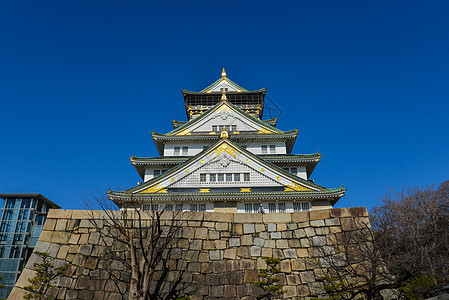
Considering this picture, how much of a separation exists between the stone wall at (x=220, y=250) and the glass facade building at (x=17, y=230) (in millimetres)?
13674

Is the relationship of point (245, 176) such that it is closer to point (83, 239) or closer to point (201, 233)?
point (201, 233)

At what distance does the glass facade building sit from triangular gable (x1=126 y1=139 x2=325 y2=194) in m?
8.66

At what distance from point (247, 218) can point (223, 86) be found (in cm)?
2794

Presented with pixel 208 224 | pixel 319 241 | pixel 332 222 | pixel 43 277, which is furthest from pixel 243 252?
pixel 43 277

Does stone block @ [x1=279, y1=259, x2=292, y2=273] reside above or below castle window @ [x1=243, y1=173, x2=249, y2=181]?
below

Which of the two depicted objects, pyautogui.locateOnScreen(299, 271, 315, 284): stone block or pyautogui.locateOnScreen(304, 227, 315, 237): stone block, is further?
pyautogui.locateOnScreen(304, 227, 315, 237): stone block

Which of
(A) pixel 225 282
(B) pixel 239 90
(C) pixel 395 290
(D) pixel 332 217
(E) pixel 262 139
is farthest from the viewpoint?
(B) pixel 239 90

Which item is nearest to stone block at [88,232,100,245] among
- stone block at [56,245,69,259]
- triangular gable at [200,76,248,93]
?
stone block at [56,245,69,259]

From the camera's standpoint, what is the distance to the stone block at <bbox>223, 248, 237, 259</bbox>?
Answer: 1062 centimetres

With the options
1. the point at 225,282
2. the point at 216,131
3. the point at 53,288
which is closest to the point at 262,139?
the point at 216,131

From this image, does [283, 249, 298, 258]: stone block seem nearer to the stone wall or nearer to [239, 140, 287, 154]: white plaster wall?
the stone wall

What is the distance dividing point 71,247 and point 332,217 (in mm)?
9749

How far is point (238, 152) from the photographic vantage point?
2275cm

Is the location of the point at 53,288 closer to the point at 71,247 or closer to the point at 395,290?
the point at 71,247
